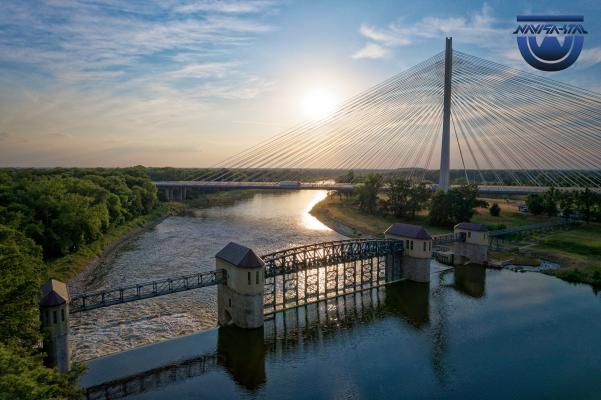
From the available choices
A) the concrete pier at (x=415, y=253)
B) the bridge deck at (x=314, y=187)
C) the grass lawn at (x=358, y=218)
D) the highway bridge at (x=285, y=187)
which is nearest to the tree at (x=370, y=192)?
the grass lawn at (x=358, y=218)

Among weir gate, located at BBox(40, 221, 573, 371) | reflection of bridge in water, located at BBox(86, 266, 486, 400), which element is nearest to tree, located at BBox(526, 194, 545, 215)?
weir gate, located at BBox(40, 221, 573, 371)

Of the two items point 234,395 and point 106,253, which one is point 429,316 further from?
point 106,253

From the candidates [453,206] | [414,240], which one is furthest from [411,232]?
[453,206]

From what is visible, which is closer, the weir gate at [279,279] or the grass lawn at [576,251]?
the weir gate at [279,279]

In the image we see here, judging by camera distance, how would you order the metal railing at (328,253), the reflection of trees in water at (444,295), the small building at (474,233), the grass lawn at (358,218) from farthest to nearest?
the grass lawn at (358,218) < the small building at (474,233) < the metal railing at (328,253) < the reflection of trees in water at (444,295)

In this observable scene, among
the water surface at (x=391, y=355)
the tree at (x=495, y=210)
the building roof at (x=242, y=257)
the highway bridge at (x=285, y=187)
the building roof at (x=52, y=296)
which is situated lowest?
the water surface at (x=391, y=355)

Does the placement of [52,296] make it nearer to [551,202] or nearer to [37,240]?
[37,240]

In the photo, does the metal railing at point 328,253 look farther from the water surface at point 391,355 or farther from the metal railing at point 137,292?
the metal railing at point 137,292

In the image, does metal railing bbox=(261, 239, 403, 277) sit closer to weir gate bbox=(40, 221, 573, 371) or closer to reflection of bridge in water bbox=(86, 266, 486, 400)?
weir gate bbox=(40, 221, 573, 371)
